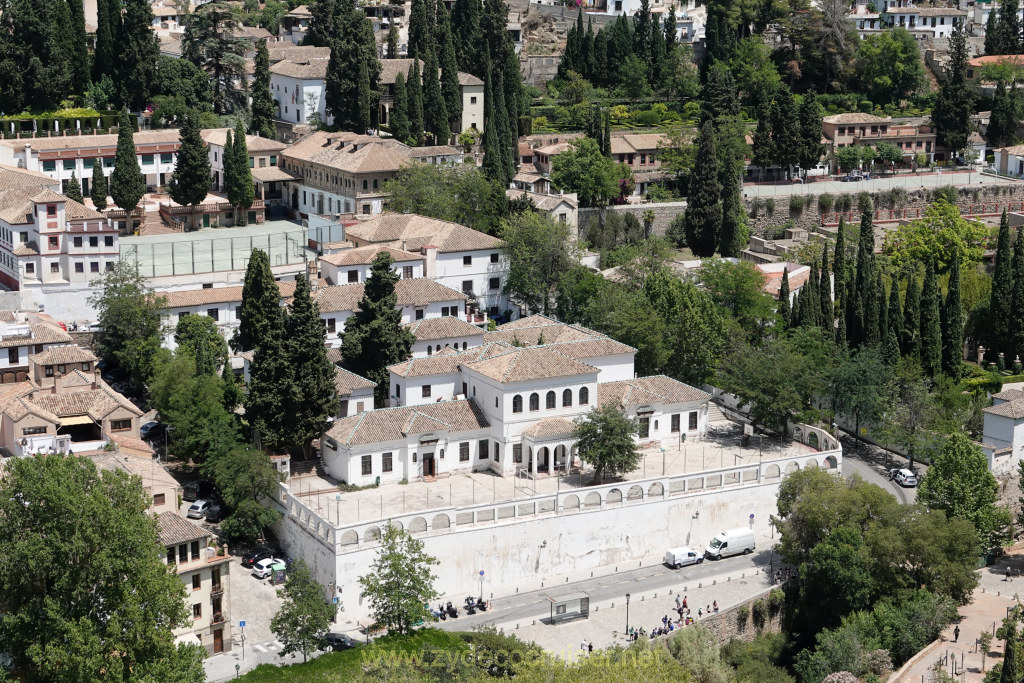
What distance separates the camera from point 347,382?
2603 inches

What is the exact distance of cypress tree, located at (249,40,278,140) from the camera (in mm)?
100000

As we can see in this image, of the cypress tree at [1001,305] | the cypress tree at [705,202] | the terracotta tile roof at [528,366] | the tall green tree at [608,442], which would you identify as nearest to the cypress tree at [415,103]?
the cypress tree at [705,202]

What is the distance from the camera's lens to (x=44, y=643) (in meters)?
46.4

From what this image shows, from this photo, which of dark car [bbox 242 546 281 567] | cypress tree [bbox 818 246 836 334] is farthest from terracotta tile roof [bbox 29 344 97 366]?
cypress tree [bbox 818 246 836 334]

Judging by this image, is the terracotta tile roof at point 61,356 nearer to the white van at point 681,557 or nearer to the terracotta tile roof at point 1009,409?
the white van at point 681,557

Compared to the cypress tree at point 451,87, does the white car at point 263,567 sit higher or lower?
lower

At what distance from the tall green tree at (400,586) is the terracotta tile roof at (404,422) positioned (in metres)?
6.74

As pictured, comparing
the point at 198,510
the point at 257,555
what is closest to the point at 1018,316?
the point at 257,555

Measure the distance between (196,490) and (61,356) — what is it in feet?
Result: 29.7

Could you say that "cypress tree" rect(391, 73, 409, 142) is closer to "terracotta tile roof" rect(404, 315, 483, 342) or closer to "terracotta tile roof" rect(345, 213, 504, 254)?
"terracotta tile roof" rect(345, 213, 504, 254)

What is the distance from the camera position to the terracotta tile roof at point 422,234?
80000 millimetres

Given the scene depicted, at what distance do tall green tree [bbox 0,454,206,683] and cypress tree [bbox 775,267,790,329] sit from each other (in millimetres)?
37842

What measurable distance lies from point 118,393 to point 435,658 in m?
23.7

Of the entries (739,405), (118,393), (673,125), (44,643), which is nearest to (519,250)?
(739,405)
